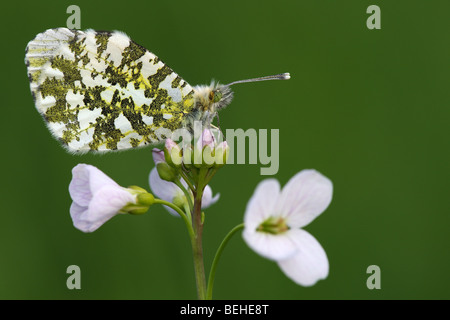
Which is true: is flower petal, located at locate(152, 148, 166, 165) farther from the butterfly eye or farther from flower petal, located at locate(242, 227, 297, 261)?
flower petal, located at locate(242, 227, 297, 261)

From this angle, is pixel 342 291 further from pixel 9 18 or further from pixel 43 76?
pixel 9 18

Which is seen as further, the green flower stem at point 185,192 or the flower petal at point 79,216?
the green flower stem at point 185,192

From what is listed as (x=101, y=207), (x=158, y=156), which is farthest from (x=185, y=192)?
(x=101, y=207)

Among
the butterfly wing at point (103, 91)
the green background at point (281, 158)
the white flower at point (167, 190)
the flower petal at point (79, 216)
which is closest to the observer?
the flower petal at point (79, 216)

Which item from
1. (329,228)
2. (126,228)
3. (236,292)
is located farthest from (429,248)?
(126,228)

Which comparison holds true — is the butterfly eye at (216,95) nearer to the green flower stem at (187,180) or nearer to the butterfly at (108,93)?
the butterfly at (108,93)

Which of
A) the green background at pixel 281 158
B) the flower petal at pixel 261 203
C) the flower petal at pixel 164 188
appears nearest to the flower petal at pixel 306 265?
the flower petal at pixel 261 203
